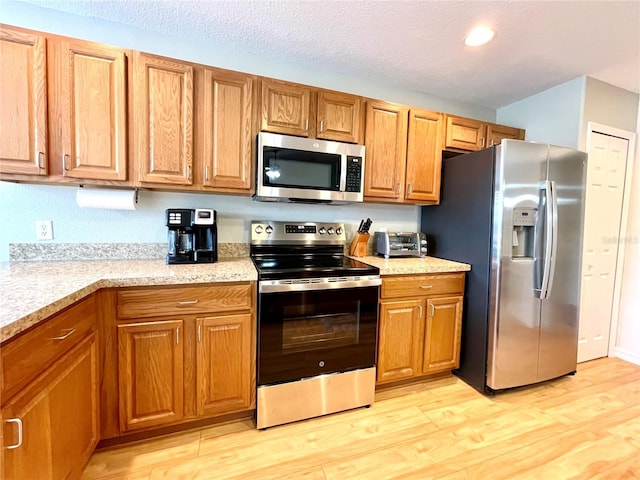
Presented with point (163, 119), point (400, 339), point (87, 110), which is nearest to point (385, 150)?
point (400, 339)

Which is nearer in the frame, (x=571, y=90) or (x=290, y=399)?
(x=290, y=399)

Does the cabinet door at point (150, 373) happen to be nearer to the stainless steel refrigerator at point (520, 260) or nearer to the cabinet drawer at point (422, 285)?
the cabinet drawer at point (422, 285)

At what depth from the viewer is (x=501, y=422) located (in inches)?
71.6

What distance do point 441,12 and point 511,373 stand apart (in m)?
2.42

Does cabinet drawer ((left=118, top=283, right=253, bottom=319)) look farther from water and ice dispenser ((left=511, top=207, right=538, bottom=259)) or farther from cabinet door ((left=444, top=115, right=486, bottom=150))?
cabinet door ((left=444, top=115, right=486, bottom=150))

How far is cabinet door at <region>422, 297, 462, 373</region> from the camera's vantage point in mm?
2146

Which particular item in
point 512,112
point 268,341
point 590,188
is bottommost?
point 268,341

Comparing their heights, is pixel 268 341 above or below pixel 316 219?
below

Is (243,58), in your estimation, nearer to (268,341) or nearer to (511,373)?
(268,341)

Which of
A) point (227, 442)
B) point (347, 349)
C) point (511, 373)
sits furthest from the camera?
point (511, 373)

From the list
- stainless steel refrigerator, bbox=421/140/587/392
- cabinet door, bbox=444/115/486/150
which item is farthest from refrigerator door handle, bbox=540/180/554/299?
cabinet door, bbox=444/115/486/150

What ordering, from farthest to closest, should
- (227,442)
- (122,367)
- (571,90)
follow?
(571,90) < (227,442) < (122,367)

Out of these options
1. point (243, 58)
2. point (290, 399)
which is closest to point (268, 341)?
point (290, 399)

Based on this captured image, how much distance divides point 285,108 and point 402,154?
1000 millimetres
